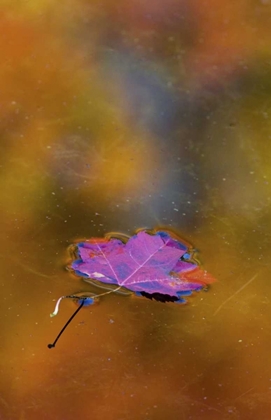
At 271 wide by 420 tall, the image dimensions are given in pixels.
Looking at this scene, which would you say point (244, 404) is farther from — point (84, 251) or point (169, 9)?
point (169, 9)

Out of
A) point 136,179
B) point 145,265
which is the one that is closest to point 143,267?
point 145,265

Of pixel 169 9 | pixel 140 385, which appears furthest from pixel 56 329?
pixel 169 9

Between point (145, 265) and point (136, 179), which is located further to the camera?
point (136, 179)

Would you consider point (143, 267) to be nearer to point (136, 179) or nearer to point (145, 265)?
point (145, 265)
